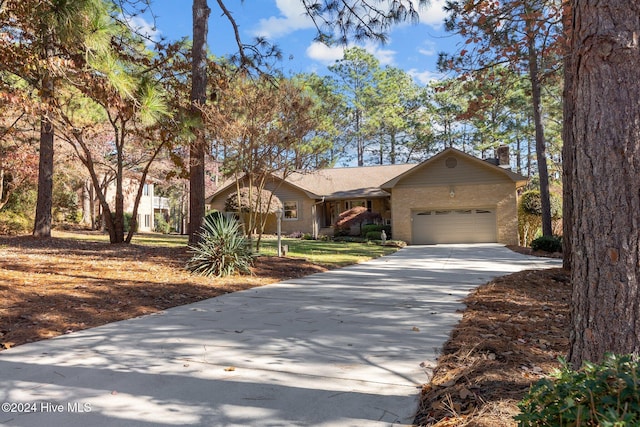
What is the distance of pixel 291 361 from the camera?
3363 mm

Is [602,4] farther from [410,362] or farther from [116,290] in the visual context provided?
[116,290]

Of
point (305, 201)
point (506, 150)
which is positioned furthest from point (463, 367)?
point (506, 150)

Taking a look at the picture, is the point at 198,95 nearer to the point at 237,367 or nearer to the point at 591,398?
the point at 237,367

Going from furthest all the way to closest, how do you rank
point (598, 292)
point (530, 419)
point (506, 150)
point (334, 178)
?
point (334, 178), point (506, 150), point (598, 292), point (530, 419)

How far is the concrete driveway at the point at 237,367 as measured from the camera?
2447 millimetres

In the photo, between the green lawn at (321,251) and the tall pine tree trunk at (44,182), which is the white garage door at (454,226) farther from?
the tall pine tree trunk at (44,182)

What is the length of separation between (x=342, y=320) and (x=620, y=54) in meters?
3.59

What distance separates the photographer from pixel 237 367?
3227mm

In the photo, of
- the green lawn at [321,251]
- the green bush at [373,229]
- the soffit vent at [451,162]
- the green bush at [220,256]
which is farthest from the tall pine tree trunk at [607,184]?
the green bush at [373,229]

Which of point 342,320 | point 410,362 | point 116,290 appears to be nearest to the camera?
point 410,362

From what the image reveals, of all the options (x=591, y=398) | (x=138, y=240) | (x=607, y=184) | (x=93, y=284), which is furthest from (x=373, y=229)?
(x=591, y=398)

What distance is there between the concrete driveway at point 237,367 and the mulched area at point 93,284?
479mm

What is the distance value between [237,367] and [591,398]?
2.43 meters

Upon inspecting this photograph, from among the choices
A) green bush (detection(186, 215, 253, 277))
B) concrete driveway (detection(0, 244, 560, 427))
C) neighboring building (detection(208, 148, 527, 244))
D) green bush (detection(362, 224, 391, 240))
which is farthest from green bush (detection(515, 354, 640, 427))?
green bush (detection(362, 224, 391, 240))
